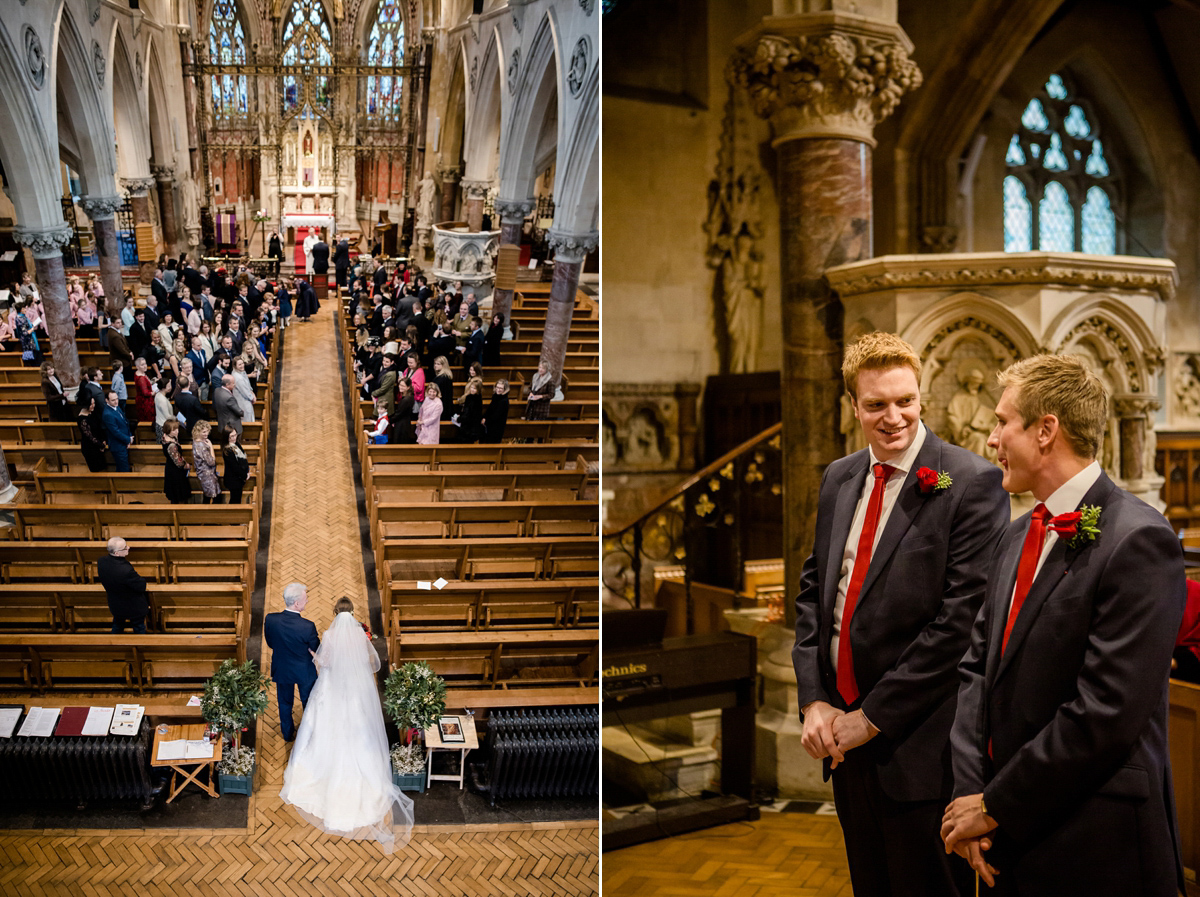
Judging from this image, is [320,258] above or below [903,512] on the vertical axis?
above

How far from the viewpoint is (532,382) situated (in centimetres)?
600

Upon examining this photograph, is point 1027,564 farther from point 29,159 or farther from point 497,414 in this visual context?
point 29,159

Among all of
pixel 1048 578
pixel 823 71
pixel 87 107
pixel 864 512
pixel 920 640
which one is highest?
pixel 87 107

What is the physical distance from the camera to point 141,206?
542 cm

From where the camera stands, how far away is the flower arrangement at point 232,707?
4.80 m

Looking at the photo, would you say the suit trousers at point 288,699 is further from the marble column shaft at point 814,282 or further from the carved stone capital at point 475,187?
the carved stone capital at point 475,187

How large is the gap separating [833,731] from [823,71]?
3.15 meters

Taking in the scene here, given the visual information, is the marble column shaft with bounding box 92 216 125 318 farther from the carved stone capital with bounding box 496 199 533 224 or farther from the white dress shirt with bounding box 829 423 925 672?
the white dress shirt with bounding box 829 423 925 672

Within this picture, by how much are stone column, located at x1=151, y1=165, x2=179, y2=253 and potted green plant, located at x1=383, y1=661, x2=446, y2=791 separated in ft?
8.86

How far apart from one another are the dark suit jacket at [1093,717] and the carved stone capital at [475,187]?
14.4 ft

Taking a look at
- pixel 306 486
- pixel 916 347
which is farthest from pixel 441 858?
pixel 916 347

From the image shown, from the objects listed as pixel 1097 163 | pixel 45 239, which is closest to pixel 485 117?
pixel 45 239

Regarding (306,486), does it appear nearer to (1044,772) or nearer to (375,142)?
(375,142)

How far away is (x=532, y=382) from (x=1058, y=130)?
291 inches
